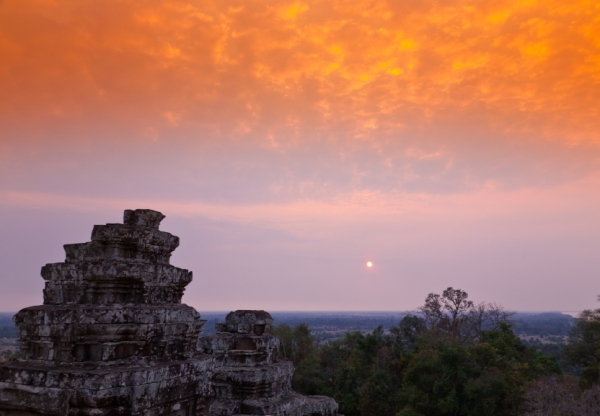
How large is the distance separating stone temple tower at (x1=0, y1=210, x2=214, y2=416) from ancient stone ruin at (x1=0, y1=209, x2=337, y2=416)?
10mm

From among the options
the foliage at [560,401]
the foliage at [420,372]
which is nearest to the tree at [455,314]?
the foliage at [420,372]

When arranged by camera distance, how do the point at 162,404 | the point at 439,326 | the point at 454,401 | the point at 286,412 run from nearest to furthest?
the point at 162,404 → the point at 286,412 → the point at 454,401 → the point at 439,326

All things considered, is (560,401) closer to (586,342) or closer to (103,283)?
(586,342)

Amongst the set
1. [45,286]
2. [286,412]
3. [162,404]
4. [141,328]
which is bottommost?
[286,412]

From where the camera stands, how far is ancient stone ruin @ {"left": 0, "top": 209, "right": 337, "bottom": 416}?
14.4 ft

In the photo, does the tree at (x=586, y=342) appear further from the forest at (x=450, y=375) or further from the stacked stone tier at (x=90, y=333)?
the stacked stone tier at (x=90, y=333)

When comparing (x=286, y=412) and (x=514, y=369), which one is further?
(x=514, y=369)

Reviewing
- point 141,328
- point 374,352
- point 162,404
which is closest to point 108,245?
point 141,328

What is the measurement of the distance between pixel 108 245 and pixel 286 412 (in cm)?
421

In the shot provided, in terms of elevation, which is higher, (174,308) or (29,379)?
(174,308)

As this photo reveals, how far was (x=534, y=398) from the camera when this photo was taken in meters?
17.9

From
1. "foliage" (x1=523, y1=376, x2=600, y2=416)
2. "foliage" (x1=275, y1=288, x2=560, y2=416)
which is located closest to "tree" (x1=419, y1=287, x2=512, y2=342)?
"foliage" (x1=275, y1=288, x2=560, y2=416)

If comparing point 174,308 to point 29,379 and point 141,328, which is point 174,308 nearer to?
point 141,328

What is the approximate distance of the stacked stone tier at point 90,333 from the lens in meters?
4.66
